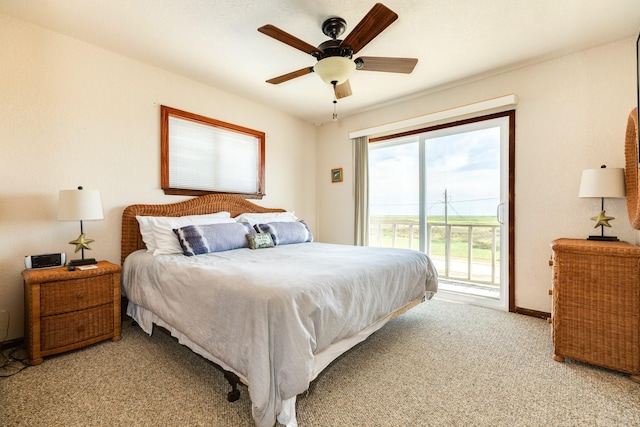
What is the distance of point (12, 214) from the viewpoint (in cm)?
220

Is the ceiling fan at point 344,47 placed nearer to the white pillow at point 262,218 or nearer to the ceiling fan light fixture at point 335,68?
the ceiling fan light fixture at point 335,68

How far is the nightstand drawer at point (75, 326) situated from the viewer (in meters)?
1.99

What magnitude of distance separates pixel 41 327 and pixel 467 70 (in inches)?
168

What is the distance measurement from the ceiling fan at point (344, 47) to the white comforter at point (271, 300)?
54.8 inches

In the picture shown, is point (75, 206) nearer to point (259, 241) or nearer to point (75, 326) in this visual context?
point (75, 326)

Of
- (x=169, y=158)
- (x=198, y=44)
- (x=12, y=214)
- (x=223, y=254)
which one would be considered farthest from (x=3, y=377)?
(x=198, y=44)

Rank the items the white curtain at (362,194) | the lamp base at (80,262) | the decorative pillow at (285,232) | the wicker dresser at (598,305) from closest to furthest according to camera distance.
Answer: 1. the wicker dresser at (598,305)
2. the lamp base at (80,262)
3. the decorative pillow at (285,232)
4. the white curtain at (362,194)

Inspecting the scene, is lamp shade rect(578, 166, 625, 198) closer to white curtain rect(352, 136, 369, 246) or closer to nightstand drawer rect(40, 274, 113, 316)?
white curtain rect(352, 136, 369, 246)

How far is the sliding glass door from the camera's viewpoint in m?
3.25

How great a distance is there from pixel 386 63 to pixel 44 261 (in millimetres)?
3012

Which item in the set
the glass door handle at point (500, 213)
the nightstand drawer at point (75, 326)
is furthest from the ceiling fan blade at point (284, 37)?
the glass door handle at point (500, 213)

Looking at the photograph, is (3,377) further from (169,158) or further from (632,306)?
(632,306)

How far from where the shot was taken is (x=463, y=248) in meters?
4.04

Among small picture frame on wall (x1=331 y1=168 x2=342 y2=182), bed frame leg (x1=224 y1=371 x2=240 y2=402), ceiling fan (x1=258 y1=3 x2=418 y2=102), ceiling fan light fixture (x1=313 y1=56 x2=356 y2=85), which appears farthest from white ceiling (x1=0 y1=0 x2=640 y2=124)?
bed frame leg (x1=224 y1=371 x2=240 y2=402)
